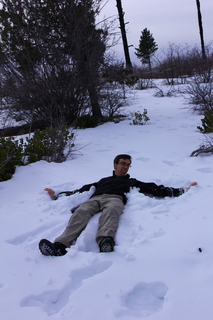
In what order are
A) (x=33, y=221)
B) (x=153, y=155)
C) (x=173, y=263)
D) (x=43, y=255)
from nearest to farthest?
(x=173, y=263) → (x=43, y=255) → (x=33, y=221) → (x=153, y=155)

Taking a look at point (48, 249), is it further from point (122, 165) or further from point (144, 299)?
point (122, 165)

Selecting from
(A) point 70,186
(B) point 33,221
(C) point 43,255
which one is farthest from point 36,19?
(C) point 43,255

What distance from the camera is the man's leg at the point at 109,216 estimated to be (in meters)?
2.44

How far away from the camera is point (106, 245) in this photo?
7.39 feet

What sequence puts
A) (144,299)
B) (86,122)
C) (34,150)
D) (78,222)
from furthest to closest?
(86,122)
(34,150)
(78,222)
(144,299)

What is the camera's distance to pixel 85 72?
8.05m

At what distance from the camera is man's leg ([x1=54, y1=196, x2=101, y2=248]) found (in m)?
2.43

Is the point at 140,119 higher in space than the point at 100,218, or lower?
higher

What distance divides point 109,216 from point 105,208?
0.60ft

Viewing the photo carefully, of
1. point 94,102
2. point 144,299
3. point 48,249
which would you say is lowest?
point 144,299

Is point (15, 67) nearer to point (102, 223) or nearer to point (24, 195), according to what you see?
point (24, 195)

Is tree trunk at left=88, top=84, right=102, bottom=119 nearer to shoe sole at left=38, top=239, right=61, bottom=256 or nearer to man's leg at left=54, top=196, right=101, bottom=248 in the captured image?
man's leg at left=54, top=196, right=101, bottom=248

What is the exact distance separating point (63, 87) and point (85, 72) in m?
0.94

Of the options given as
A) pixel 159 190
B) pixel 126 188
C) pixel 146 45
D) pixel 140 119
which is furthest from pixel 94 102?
pixel 146 45
